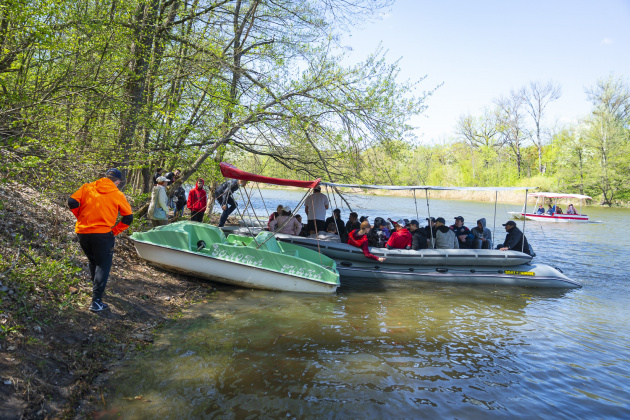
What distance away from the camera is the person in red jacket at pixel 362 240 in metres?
9.91

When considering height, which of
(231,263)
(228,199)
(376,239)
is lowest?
(231,263)

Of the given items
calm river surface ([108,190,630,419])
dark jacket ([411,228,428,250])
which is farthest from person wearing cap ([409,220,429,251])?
calm river surface ([108,190,630,419])

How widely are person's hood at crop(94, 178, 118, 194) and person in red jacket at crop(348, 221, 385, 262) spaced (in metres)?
A: 6.10

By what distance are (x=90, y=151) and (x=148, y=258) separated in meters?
2.39

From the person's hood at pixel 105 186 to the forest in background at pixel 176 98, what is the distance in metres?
0.70

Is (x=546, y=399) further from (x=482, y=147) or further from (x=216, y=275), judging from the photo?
(x=482, y=147)

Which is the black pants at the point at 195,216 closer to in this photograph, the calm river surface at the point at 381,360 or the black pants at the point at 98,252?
the calm river surface at the point at 381,360

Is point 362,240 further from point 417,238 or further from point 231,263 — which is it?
point 231,263

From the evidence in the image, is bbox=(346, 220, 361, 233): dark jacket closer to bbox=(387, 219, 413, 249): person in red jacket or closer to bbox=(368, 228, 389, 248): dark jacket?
bbox=(368, 228, 389, 248): dark jacket

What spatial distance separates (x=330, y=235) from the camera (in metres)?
10.6

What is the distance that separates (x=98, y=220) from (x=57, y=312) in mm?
1158

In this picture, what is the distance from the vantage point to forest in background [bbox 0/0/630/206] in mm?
5676

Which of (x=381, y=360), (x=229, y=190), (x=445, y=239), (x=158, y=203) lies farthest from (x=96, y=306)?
(x=445, y=239)

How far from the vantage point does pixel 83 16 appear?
20.2 feet
